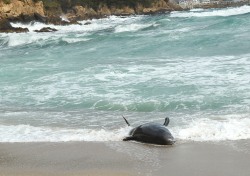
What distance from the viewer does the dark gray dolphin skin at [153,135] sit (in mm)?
7770

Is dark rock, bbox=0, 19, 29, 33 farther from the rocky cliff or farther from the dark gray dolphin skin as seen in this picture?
the dark gray dolphin skin

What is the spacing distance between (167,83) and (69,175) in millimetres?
7727

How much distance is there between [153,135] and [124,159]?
1.01 meters

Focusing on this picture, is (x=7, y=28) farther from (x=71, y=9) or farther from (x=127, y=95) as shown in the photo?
(x=127, y=95)

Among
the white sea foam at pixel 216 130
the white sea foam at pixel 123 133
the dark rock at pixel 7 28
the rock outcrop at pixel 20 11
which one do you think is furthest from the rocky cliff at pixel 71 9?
the white sea foam at pixel 216 130

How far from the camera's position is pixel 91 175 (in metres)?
6.30

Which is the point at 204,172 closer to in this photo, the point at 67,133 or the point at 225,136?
the point at 225,136

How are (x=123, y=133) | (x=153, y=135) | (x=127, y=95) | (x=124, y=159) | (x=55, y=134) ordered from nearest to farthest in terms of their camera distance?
(x=124, y=159) → (x=153, y=135) → (x=123, y=133) → (x=55, y=134) → (x=127, y=95)

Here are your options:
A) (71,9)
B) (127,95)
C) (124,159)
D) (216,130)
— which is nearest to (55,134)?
(124,159)

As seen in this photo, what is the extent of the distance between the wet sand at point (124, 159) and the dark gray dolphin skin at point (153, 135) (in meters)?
0.13

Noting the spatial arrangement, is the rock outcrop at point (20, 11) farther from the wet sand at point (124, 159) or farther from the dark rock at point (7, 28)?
the wet sand at point (124, 159)

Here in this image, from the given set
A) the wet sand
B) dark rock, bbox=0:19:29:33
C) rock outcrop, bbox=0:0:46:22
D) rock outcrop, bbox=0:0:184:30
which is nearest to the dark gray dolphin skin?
the wet sand

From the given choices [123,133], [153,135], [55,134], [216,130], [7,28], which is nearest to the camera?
[153,135]

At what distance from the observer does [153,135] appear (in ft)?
25.7
